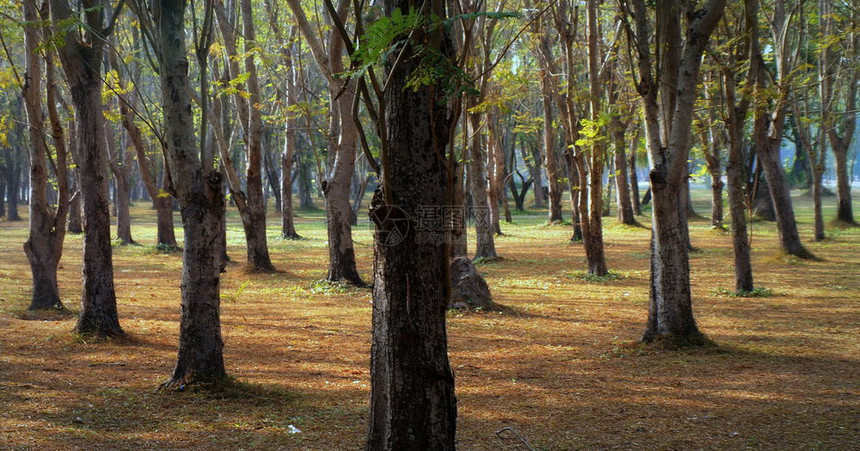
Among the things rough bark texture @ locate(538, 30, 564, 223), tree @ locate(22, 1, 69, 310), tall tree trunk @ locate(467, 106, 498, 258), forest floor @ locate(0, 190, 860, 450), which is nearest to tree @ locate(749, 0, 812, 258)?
forest floor @ locate(0, 190, 860, 450)

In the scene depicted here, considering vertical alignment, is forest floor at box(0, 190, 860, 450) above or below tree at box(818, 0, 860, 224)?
below

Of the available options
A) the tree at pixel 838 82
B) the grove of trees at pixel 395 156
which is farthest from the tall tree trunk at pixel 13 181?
the tree at pixel 838 82

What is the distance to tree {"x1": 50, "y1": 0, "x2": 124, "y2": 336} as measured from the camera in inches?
301

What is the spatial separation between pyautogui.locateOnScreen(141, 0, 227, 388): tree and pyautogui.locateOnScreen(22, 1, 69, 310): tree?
4.40 meters

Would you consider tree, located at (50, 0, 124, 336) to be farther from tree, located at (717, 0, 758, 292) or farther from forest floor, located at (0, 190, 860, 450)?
tree, located at (717, 0, 758, 292)

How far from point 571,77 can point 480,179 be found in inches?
160

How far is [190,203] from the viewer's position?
5500 millimetres

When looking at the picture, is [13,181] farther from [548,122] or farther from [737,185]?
[737,185]

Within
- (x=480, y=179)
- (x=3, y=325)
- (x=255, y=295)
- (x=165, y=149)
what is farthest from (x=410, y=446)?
(x=480, y=179)

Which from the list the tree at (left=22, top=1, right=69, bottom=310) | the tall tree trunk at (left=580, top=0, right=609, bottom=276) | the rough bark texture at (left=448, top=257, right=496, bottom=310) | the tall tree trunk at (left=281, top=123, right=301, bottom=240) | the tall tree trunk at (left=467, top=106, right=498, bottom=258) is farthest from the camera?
the tall tree trunk at (left=281, top=123, right=301, bottom=240)

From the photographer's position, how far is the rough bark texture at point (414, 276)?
3105mm

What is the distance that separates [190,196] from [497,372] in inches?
142

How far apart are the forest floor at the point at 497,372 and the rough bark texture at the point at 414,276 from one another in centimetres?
153

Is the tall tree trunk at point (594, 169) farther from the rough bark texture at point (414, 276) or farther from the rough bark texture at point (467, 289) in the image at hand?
the rough bark texture at point (414, 276)
